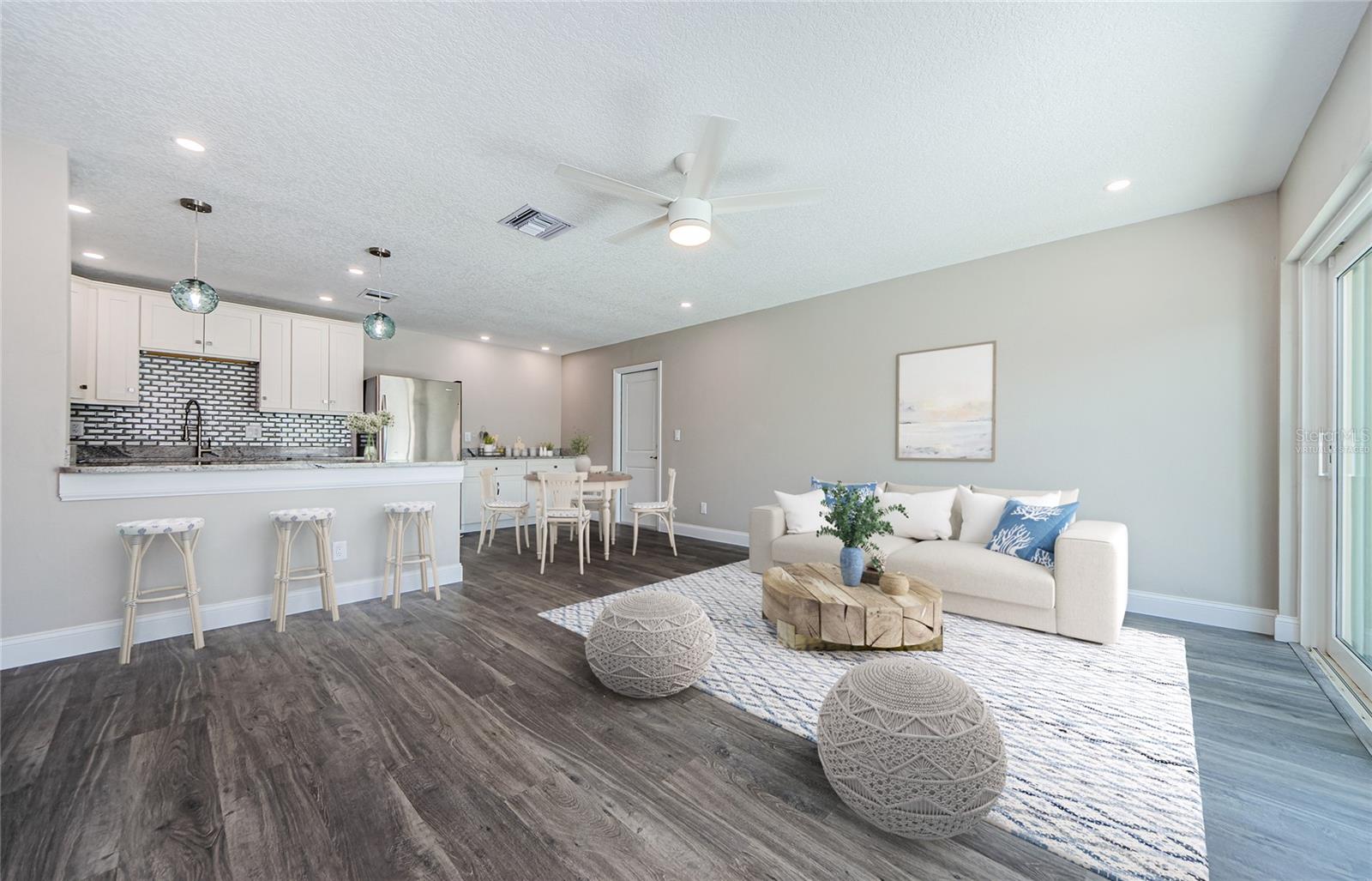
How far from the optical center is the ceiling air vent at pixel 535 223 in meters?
3.21

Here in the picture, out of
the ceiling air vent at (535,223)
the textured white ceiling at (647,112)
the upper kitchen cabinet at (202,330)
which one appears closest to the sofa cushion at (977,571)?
the textured white ceiling at (647,112)

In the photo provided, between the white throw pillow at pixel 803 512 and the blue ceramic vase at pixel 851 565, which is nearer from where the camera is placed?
the blue ceramic vase at pixel 851 565

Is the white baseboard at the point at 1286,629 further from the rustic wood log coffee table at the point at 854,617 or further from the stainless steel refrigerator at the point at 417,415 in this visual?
the stainless steel refrigerator at the point at 417,415

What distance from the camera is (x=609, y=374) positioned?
23.6ft

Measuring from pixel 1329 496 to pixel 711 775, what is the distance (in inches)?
136

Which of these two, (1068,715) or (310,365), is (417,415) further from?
(1068,715)

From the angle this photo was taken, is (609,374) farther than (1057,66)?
Yes

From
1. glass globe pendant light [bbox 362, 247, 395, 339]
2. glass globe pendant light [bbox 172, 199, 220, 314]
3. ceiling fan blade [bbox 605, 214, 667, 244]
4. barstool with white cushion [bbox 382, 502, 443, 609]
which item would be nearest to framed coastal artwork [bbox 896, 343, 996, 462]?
ceiling fan blade [bbox 605, 214, 667, 244]

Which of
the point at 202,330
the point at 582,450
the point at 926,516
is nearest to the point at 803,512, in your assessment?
the point at 926,516

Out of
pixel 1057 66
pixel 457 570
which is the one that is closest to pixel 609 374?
pixel 457 570

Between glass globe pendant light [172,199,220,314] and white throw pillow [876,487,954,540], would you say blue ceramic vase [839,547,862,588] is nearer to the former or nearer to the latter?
white throw pillow [876,487,954,540]

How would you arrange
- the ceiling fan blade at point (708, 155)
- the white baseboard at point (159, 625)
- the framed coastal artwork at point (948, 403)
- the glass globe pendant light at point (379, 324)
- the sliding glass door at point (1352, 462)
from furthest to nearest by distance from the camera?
the framed coastal artwork at point (948, 403)
the glass globe pendant light at point (379, 324)
the white baseboard at point (159, 625)
the sliding glass door at point (1352, 462)
the ceiling fan blade at point (708, 155)

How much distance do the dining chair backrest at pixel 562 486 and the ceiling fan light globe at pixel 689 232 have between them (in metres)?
2.54

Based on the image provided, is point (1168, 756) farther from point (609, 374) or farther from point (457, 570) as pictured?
point (609, 374)
